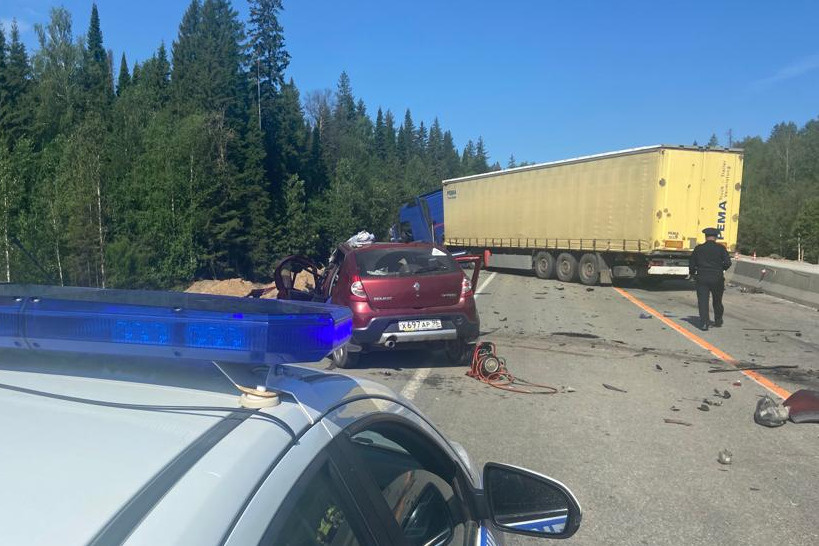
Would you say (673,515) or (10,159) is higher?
(10,159)

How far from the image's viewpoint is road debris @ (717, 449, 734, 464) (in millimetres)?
5195

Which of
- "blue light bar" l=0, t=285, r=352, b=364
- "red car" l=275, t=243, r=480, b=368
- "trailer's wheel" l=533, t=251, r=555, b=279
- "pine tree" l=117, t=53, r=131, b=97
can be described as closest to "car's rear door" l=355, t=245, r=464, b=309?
"red car" l=275, t=243, r=480, b=368

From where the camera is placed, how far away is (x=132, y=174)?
57531 millimetres

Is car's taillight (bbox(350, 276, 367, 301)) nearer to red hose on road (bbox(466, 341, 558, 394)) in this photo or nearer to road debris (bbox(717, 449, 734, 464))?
red hose on road (bbox(466, 341, 558, 394))

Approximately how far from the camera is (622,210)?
20.3 metres

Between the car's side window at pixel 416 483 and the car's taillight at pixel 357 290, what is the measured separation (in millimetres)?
5946

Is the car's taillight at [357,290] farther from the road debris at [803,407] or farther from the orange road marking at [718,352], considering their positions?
the orange road marking at [718,352]

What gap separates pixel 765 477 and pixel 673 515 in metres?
1.21

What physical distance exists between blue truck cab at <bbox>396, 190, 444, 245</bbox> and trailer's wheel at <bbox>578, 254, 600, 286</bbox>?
11.4 metres

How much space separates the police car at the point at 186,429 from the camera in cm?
108

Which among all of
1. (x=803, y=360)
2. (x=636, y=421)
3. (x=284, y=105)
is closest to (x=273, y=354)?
(x=636, y=421)

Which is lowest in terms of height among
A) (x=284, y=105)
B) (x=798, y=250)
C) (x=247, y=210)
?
(x=798, y=250)

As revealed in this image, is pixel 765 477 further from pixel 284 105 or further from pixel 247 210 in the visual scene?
pixel 284 105

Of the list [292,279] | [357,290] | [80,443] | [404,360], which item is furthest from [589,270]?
[80,443]
